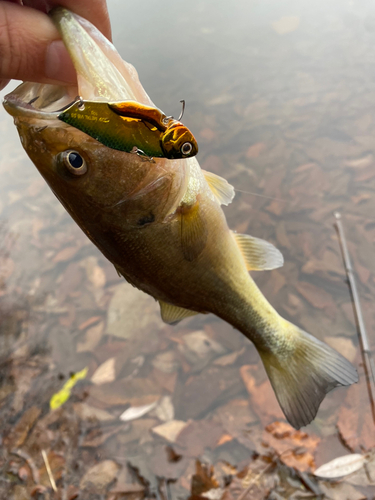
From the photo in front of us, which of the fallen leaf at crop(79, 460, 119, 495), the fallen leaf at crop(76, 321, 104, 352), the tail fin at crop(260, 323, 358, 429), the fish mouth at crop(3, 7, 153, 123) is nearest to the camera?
the fish mouth at crop(3, 7, 153, 123)

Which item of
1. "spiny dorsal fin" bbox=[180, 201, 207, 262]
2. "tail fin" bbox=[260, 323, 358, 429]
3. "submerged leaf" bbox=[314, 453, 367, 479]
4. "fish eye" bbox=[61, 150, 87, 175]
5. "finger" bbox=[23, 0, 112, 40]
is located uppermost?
"finger" bbox=[23, 0, 112, 40]

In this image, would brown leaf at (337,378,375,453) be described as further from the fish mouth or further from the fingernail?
the fingernail

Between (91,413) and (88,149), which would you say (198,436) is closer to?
(91,413)

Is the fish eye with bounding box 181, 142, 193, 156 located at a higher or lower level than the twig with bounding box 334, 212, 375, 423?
higher

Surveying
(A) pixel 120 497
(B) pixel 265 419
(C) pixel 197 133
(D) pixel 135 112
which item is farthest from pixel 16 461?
(C) pixel 197 133

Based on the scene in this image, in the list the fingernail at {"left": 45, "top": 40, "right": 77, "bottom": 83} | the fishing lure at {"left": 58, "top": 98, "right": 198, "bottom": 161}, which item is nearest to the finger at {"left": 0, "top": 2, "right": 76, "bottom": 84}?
the fingernail at {"left": 45, "top": 40, "right": 77, "bottom": 83}

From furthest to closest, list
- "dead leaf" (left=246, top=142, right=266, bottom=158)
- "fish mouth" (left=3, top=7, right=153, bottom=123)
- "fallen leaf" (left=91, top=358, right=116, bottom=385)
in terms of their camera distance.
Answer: "dead leaf" (left=246, top=142, right=266, bottom=158), "fallen leaf" (left=91, top=358, right=116, bottom=385), "fish mouth" (left=3, top=7, right=153, bottom=123)

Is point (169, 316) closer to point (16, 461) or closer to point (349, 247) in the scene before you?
point (16, 461)
